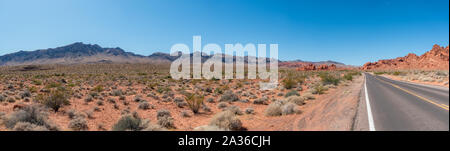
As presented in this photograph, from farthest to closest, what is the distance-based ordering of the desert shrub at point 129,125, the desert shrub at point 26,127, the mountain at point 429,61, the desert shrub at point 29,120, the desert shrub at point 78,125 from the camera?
the mountain at point 429,61
the desert shrub at point 78,125
the desert shrub at point 29,120
the desert shrub at point 129,125
the desert shrub at point 26,127

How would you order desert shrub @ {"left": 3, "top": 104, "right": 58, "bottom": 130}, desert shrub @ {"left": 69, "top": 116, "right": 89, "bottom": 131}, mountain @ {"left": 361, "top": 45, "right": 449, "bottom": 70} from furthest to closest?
mountain @ {"left": 361, "top": 45, "right": 449, "bottom": 70} < desert shrub @ {"left": 69, "top": 116, "right": 89, "bottom": 131} < desert shrub @ {"left": 3, "top": 104, "right": 58, "bottom": 130}

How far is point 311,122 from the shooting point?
6.71 metres

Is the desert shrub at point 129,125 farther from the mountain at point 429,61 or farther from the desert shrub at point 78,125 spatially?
the mountain at point 429,61

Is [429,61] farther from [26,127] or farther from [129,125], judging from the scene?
[26,127]

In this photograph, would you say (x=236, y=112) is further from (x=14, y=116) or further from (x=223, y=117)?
(x=14, y=116)

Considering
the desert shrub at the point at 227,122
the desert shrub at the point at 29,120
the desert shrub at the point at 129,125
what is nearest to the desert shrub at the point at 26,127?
the desert shrub at the point at 29,120

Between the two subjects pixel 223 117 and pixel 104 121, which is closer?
pixel 223 117

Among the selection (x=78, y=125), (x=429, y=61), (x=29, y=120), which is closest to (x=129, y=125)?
(x=78, y=125)

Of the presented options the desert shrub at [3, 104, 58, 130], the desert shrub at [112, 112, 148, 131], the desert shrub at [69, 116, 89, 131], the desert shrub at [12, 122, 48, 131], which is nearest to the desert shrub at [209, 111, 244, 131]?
the desert shrub at [112, 112, 148, 131]

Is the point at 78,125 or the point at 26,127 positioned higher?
the point at 26,127

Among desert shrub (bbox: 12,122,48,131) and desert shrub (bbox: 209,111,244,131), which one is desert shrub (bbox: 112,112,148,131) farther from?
desert shrub (bbox: 209,111,244,131)
